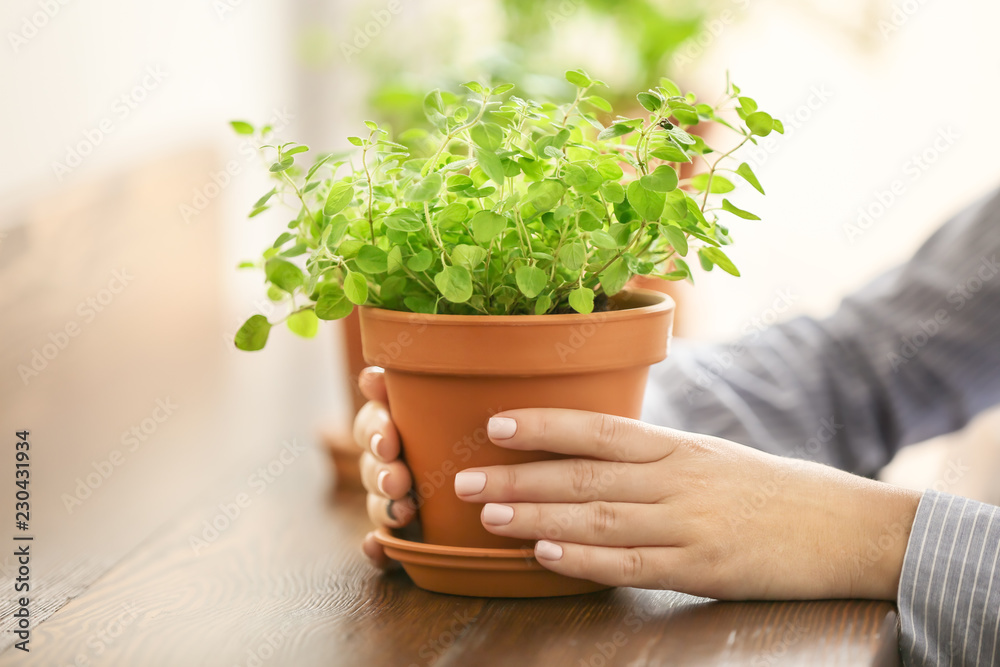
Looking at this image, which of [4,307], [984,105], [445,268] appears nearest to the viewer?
[445,268]

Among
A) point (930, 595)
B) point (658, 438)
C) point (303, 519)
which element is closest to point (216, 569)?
point (303, 519)

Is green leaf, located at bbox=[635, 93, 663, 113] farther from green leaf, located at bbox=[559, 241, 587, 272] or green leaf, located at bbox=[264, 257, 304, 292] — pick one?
green leaf, located at bbox=[264, 257, 304, 292]

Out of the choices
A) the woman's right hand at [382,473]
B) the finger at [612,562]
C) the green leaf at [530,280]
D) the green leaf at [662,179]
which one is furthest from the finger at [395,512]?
the green leaf at [662,179]

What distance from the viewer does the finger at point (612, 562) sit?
1.83 feet

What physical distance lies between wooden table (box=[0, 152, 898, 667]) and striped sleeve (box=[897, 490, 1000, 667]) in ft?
0.09

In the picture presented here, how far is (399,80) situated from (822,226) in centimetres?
116

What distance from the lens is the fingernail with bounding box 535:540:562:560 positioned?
0.56 metres

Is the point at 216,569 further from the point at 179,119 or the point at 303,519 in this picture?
the point at 179,119

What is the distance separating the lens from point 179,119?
116 centimetres

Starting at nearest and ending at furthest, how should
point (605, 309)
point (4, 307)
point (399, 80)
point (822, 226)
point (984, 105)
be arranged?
1. point (605, 309)
2. point (4, 307)
3. point (399, 80)
4. point (984, 105)
5. point (822, 226)

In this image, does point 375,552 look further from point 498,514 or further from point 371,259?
point 371,259

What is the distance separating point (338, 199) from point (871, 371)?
755 mm

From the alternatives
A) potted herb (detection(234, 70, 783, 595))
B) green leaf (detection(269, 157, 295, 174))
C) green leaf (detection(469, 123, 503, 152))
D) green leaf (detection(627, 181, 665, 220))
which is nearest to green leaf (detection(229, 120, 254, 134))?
potted herb (detection(234, 70, 783, 595))

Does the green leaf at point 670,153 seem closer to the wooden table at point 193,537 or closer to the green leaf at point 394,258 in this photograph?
the green leaf at point 394,258
